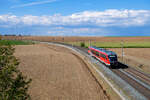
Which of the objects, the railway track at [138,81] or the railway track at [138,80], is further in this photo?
the railway track at [138,80]

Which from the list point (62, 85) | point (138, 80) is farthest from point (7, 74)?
point (138, 80)

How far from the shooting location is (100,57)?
5009cm

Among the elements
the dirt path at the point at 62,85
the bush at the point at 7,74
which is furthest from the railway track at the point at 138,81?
the bush at the point at 7,74

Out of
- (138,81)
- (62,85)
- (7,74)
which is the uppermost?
(7,74)

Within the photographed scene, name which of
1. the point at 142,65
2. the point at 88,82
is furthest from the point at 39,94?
the point at 142,65

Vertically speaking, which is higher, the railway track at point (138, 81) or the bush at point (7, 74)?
the bush at point (7, 74)

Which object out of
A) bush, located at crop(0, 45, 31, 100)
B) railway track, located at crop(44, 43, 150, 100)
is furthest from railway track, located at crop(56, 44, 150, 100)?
bush, located at crop(0, 45, 31, 100)

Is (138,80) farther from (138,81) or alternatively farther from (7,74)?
(7,74)

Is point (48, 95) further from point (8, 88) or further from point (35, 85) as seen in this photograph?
point (8, 88)

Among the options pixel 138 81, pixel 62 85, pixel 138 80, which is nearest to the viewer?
pixel 138 81

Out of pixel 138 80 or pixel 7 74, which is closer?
pixel 7 74

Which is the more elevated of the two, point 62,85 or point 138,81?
point 138,81

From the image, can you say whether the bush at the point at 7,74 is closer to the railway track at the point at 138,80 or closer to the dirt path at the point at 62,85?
the dirt path at the point at 62,85

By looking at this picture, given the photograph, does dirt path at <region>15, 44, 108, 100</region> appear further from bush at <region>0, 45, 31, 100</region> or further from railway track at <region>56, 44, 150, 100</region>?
bush at <region>0, 45, 31, 100</region>
